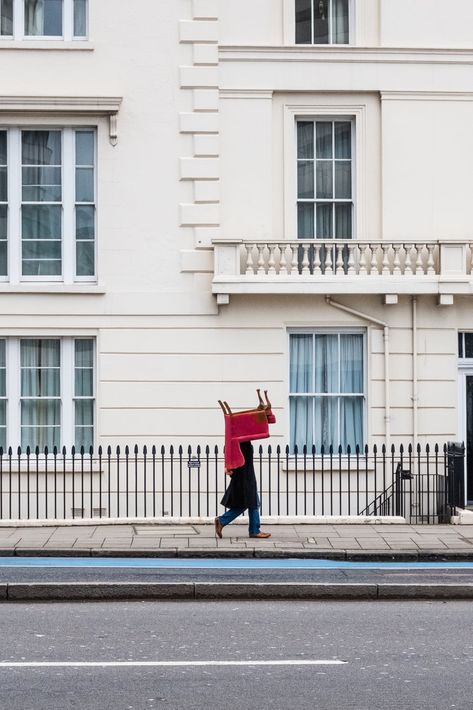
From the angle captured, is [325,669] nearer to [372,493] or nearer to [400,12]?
[372,493]

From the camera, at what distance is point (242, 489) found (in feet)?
55.1

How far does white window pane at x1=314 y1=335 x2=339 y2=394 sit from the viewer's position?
21.6m

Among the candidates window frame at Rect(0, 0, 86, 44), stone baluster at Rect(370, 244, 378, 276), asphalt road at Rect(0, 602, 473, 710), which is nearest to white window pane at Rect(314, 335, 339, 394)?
stone baluster at Rect(370, 244, 378, 276)

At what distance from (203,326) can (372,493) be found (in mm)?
3965

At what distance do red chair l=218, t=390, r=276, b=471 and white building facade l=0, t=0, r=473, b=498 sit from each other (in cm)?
417

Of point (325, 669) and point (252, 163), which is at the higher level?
point (252, 163)

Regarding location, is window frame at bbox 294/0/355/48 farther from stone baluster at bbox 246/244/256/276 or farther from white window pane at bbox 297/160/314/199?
stone baluster at bbox 246/244/256/276

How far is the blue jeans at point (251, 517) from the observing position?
1694 cm

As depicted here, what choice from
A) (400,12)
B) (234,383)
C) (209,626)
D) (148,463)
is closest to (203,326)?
(234,383)

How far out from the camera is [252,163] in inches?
838

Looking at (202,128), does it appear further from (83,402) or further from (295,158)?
(83,402)

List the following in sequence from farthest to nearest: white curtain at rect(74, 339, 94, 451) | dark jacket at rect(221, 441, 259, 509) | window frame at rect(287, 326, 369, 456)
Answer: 1. window frame at rect(287, 326, 369, 456)
2. white curtain at rect(74, 339, 94, 451)
3. dark jacket at rect(221, 441, 259, 509)

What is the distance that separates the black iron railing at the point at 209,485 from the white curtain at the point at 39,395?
0.35m

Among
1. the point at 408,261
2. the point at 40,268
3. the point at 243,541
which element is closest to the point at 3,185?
the point at 40,268
